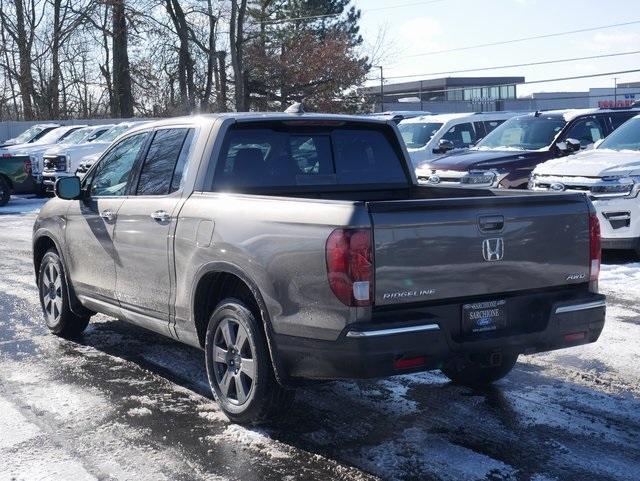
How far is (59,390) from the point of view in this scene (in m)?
6.41

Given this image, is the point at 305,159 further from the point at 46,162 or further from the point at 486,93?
the point at 486,93

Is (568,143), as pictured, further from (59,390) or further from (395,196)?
(59,390)

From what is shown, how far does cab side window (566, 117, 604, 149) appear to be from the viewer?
1474cm

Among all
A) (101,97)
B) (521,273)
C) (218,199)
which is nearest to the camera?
(521,273)

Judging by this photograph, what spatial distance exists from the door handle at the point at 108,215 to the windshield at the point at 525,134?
9.27 meters

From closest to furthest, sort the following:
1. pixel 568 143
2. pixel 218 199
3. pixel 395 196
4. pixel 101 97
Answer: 1. pixel 218 199
2. pixel 395 196
3. pixel 568 143
4. pixel 101 97

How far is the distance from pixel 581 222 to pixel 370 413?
1.72 meters

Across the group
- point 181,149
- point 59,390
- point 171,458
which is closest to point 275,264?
point 171,458

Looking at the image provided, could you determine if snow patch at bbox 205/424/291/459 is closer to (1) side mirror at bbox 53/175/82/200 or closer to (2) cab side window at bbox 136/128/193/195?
(2) cab side window at bbox 136/128/193/195

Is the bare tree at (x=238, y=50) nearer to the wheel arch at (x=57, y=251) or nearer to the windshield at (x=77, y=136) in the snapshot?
the windshield at (x=77, y=136)

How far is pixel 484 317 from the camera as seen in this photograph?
5.08 metres

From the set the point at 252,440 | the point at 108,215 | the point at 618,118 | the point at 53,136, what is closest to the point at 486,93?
the point at 53,136

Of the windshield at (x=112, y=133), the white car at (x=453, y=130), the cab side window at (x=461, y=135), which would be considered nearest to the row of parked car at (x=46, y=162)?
the windshield at (x=112, y=133)

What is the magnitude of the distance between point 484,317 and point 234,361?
4.98ft
